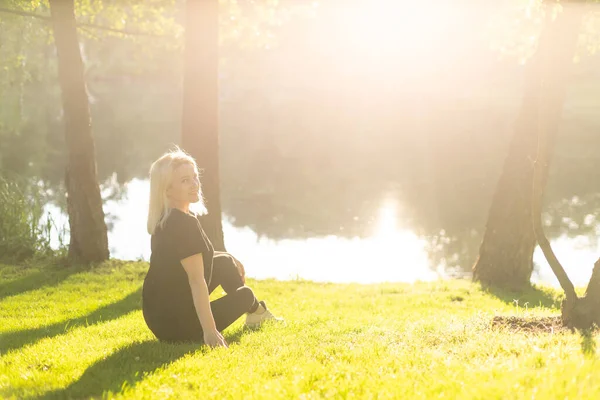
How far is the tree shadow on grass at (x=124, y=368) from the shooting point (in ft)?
16.4

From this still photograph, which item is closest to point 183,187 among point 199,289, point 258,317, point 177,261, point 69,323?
point 177,261

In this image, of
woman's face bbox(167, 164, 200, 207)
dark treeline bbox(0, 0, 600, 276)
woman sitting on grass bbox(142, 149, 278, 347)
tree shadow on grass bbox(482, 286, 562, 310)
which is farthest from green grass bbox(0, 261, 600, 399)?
dark treeline bbox(0, 0, 600, 276)

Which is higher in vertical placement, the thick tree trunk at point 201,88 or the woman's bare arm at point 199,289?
the thick tree trunk at point 201,88

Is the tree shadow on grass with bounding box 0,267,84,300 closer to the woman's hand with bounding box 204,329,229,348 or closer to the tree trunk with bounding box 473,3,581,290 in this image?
the woman's hand with bounding box 204,329,229,348

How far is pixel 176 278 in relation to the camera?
6.36 meters

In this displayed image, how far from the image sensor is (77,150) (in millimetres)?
12805

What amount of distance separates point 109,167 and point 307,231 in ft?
47.9

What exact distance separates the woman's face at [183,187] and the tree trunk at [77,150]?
23.4ft

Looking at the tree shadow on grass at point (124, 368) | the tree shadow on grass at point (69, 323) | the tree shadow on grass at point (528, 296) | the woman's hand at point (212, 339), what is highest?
the woman's hand at point (212, 339)

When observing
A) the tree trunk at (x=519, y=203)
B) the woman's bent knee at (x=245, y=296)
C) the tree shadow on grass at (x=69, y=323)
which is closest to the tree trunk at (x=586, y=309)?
the woman's bent knee at (x=245, y=296)

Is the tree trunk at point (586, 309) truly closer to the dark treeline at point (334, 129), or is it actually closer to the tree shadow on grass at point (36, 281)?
the tree shadow on grass at point (36, 281)

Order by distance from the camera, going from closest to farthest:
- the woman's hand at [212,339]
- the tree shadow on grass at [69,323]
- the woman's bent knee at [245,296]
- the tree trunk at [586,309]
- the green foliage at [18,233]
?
the woman's hand at [212,339] → the tree trunk at [586,309] → the woman's bent knee at [245,296] → the tree shadow on grass at [69,323] → the green foliage at [18,233]

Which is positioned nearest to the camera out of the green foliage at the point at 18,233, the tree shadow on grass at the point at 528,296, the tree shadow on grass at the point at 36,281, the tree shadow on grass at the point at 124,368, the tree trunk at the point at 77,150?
the tree shadow on grass at the point at 124,368

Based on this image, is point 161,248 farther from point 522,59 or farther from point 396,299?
point 522,59
